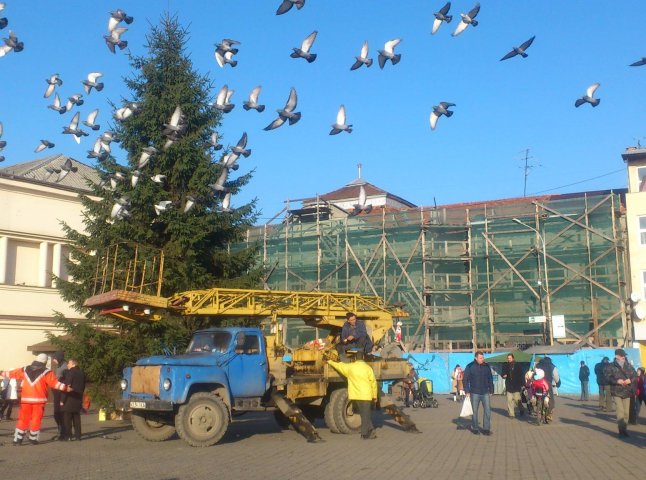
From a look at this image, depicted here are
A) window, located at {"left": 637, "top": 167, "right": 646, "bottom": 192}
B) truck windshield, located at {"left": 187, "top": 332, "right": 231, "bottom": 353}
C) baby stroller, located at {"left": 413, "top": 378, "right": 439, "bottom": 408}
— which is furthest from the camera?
window, located at {"left": 637, "top": 167, "right": 646, "bottom": 192}

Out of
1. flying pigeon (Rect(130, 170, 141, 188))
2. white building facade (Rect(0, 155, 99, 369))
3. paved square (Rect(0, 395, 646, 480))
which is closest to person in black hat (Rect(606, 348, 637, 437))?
paved square (Rect(0, 395, 646, 480))

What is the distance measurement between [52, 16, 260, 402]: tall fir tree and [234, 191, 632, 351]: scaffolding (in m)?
14.2

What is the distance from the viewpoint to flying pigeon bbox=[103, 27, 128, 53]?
57.0 ft

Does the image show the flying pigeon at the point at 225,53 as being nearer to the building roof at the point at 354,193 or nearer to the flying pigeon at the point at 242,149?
the flying pigeon at the point at 242,149

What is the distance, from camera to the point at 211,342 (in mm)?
16781

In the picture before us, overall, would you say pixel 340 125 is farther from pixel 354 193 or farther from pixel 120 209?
pixel 354 193

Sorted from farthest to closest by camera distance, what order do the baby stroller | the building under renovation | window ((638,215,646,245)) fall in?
1. window ((638,215,646,245))
2. the building under renovation
3. the baby stroller

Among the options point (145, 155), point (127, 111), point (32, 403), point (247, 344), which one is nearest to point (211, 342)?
point (247, 344)

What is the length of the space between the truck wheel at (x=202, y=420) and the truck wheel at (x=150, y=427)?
4.06 feet

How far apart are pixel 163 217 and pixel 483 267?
23.2m

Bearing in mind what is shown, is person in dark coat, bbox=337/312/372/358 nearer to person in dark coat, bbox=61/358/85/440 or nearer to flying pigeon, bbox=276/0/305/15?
person in dark coat, bbox=61/358/85/440

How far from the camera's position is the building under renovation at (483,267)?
38.5 metres

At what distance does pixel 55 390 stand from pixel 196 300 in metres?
3.47

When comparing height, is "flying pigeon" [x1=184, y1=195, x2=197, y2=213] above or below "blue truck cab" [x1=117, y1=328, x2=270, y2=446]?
above
